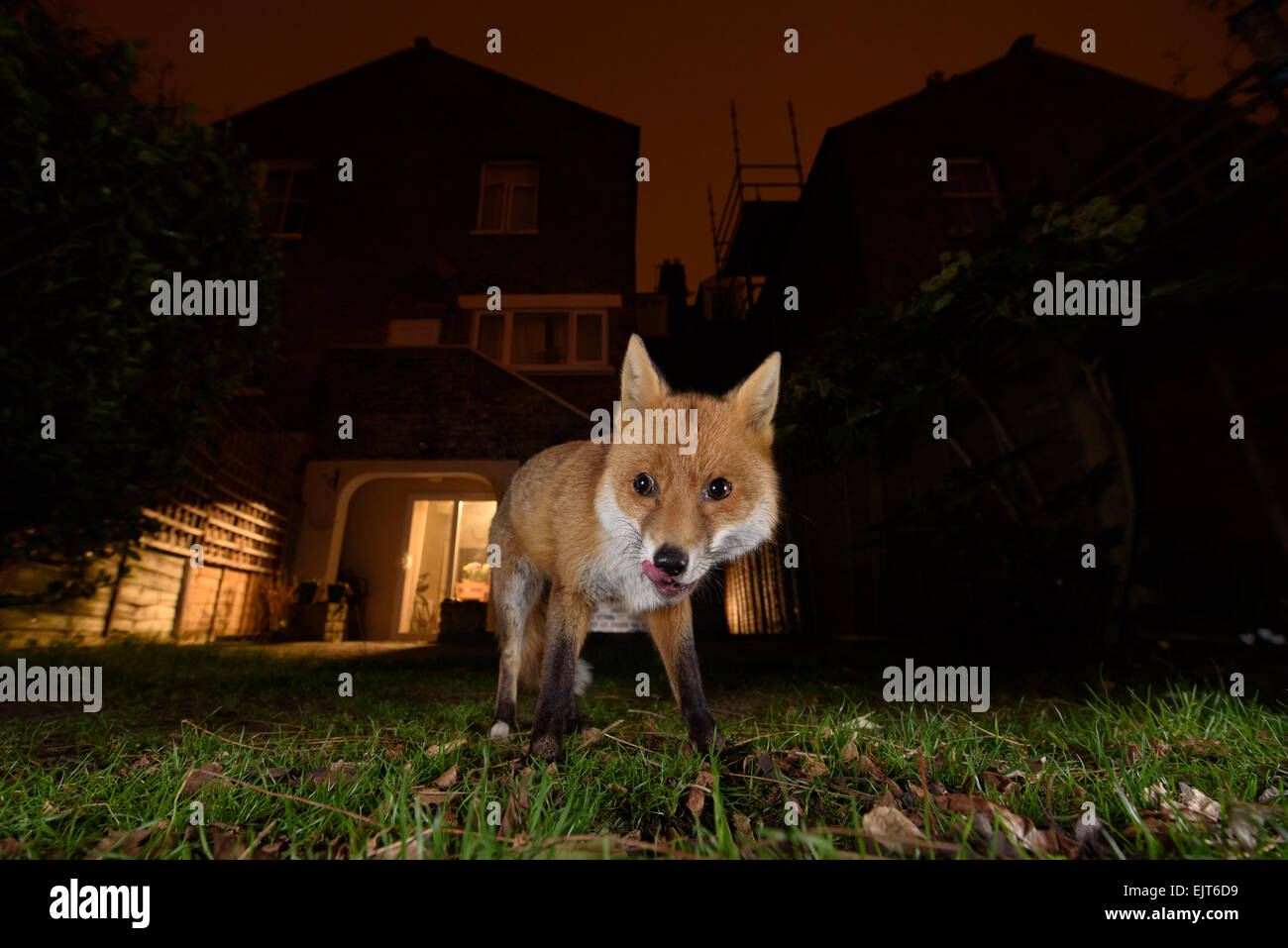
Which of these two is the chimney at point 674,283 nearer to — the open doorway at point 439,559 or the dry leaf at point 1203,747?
the open doorway at point 439,559

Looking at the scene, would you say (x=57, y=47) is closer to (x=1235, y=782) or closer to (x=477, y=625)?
(x=1235, y=782)

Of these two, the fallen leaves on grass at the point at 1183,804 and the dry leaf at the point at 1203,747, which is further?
the dry leaf at the point at 1203,747

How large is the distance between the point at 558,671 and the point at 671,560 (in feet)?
2.60

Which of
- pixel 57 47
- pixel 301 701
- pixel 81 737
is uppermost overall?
pixel 57 47

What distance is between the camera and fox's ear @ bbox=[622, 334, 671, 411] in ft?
7.82

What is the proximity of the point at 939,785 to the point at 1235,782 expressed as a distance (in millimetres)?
834

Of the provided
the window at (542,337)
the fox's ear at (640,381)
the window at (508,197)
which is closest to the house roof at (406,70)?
the window at (508,197)

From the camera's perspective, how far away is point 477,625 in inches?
360

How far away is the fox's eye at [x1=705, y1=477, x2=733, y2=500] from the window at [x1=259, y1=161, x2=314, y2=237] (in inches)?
601

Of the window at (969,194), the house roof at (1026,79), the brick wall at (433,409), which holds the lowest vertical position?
the brick wall at (433,409)

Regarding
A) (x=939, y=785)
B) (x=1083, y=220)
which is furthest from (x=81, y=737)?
(x=1083, y=220)

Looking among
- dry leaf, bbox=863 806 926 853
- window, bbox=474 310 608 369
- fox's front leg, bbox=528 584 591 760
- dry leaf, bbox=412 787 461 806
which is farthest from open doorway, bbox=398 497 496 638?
dry leaf, bbox=863 806 926 853

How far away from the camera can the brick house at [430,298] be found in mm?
9992

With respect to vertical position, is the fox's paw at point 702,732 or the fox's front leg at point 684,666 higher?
the fox's front leg at point 684,666
